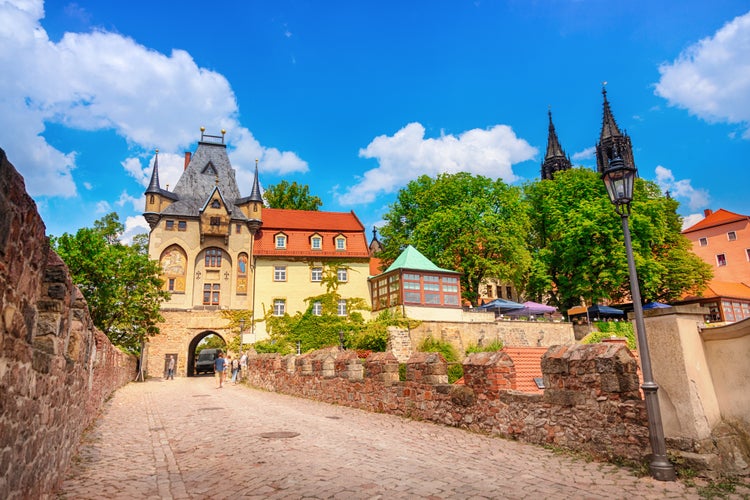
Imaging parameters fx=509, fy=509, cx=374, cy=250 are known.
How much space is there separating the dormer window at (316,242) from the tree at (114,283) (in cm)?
1308

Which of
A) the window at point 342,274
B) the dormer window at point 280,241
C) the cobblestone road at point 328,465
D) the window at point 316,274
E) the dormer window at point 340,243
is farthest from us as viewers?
the dormer window at point 340,243

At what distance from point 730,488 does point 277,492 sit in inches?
180

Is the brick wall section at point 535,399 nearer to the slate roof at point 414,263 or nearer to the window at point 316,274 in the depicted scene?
the slate roof at point 414,263

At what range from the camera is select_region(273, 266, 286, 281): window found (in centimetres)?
4050

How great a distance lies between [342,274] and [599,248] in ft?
65.4

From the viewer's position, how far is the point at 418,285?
35.9 metres

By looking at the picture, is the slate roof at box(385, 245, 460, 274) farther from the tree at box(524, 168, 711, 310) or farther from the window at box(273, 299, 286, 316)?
the tree at box(524, 168, 711, 310)

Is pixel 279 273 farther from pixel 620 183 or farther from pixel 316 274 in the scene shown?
pixel 620 183

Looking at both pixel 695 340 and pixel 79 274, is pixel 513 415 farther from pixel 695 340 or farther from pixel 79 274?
pixel 79 274

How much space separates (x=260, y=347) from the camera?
3738cm

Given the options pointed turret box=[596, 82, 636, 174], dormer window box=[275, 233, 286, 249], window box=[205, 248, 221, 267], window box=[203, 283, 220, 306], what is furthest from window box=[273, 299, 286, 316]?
pointed turret box=[596, 82, 636, 174]

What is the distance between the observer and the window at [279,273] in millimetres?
40500

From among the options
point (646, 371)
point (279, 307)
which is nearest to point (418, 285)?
point (279, 307)

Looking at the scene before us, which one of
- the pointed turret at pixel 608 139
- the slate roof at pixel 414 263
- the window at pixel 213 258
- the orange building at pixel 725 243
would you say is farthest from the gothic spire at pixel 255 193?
the orange building at pixel 725 243
